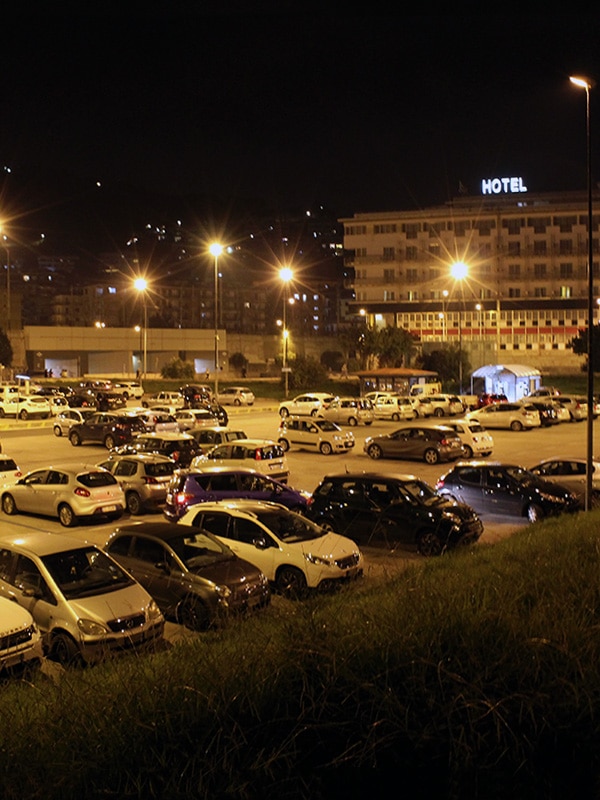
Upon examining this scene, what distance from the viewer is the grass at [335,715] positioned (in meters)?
4.58

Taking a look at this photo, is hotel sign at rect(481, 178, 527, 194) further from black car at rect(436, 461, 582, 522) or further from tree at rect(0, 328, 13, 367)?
black car at rect(436, 461, 582, 522)

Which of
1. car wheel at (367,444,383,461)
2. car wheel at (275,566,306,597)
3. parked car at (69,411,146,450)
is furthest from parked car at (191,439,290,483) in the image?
parked car at (69,411,146,450)

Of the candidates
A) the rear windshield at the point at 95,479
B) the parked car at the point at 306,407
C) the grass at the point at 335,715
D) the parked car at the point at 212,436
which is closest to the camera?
the grass at the point at 335,715

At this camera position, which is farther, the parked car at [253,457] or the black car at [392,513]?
the parked car at [253,457]

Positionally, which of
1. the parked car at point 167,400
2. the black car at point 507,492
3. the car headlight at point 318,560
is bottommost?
the car headlight at point 318,560

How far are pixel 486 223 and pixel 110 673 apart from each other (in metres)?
100

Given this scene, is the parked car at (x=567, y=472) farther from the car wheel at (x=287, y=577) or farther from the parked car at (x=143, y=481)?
the car wheel at (x=287, y=577)

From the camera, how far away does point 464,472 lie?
2064 cm

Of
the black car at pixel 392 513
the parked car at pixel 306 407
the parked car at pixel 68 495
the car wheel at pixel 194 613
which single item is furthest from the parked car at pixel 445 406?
the car wheel at pixel 194 613

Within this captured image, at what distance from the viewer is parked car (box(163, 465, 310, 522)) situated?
18.9 metres

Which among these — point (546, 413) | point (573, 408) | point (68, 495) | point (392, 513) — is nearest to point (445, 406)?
point (573, 408)

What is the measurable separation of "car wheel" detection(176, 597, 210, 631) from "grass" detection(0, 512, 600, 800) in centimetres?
455

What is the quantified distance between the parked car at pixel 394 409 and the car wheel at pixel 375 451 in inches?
701

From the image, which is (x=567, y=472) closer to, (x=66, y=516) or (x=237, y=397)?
(x=66, y=516)
